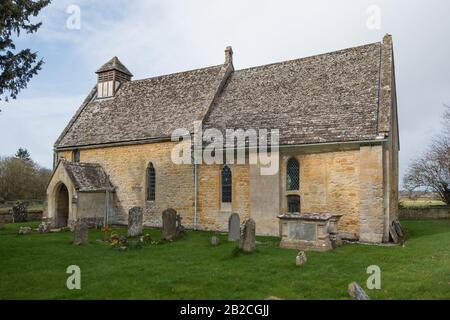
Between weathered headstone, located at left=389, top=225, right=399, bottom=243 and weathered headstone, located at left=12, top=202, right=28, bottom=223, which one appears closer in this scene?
weathered headstone, located at left=389, top=225, right=399, bottom=243

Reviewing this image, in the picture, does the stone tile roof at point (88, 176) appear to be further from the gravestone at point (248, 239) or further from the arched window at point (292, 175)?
the gravestone at point (248, 239)

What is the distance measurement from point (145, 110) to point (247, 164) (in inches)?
390

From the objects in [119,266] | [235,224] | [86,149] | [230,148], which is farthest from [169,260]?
[86,149]

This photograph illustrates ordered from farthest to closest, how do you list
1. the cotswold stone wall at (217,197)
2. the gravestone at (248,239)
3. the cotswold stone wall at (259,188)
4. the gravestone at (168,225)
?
the cotswold stone wall at (217,197), the gravestone at (168,225), the cotswold stone wall at (259,188), the gravestone at (248,239)

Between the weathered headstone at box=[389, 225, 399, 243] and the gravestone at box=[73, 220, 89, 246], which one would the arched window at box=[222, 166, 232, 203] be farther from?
the weathered headstone at box=[389, 225, 399, 243]

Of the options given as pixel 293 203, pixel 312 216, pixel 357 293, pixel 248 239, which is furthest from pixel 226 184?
pixel 357 293

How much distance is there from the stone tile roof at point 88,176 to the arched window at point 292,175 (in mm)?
12310

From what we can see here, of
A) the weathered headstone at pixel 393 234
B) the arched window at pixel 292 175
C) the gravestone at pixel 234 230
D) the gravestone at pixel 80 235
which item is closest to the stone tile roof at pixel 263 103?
the arched window at pixel 292 175

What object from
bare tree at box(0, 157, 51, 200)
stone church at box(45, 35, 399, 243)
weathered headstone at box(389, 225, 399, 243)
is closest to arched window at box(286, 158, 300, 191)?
stone church at box(45, 35, 399, 243)

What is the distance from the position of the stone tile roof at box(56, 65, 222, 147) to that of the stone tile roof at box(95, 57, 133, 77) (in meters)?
1.25

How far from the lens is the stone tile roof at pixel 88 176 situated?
23109mm

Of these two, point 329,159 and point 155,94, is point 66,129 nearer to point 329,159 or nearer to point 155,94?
point 155,94

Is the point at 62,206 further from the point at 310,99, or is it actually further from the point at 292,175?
the point at 310,99

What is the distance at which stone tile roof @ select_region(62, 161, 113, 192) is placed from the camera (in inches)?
910
